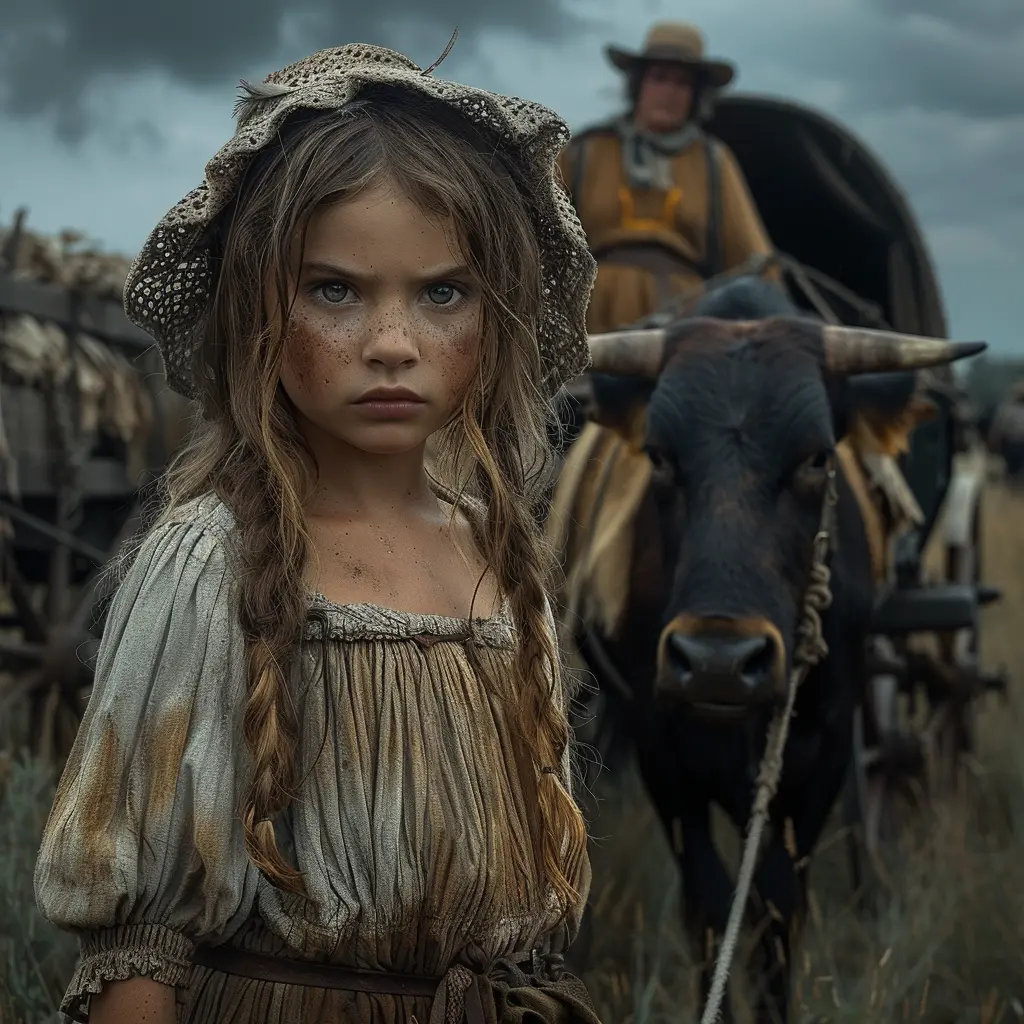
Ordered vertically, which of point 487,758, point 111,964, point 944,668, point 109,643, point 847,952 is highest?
point 109,643

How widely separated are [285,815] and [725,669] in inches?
59.2

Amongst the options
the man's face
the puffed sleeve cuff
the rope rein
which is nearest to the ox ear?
the rope rein

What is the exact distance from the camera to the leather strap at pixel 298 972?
1490 millimetres

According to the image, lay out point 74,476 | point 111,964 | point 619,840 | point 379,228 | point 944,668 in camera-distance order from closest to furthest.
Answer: point 111,964, point 379,228, point 619,840, point 74,476, point 944,668

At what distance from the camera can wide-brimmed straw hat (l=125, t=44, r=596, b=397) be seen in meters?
1.55

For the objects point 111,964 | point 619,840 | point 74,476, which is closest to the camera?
point 111,964

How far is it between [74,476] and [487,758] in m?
3.96

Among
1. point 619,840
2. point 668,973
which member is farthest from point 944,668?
point 668,973

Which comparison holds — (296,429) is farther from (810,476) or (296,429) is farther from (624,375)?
(624,375)

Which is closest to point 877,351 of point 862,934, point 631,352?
point 631,352

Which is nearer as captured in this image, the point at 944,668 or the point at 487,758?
the point at 487,758

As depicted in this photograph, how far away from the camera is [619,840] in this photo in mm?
4582

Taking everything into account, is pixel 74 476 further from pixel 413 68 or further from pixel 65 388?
pixel 413 68

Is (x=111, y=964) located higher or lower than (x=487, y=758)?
lower
